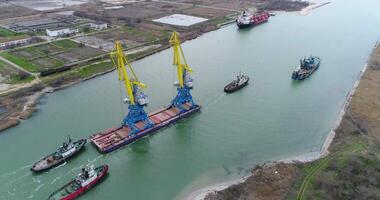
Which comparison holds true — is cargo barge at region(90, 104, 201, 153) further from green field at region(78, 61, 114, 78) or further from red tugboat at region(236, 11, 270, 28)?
red tugboat at region(236, 11, 270, 28)

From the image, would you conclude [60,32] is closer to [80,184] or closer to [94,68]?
[94,68]

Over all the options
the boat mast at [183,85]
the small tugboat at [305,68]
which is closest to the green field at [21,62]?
the boat mast at [183,85]

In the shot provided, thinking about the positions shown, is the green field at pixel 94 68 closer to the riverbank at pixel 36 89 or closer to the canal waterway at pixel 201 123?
the riverbank at pixel 36 89

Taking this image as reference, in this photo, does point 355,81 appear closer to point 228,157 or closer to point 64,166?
point 228,157

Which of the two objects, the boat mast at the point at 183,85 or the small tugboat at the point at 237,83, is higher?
the boat mast at the point at 183,85

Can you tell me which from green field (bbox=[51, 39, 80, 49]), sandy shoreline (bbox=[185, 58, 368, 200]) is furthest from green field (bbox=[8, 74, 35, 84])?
sandy shoreline (bbox=[185, 58, 368, 200])
